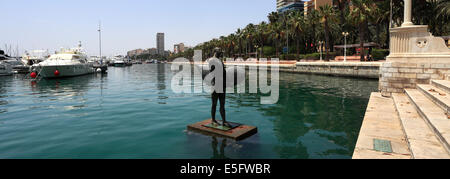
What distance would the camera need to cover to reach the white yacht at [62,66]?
36156mm

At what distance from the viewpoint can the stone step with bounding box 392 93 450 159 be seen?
436cm

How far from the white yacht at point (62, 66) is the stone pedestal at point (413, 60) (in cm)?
3869

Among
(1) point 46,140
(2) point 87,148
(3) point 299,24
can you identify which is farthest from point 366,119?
(3) point 299,24

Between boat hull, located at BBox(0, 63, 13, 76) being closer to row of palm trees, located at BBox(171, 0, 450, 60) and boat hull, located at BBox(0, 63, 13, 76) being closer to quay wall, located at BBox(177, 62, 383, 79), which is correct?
row of palm trees, located at BBox(171, 0, 450, 60)

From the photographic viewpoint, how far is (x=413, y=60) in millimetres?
11719

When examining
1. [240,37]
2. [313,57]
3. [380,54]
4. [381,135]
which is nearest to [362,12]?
[380,54]

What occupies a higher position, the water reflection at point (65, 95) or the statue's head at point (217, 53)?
the statue's head at point (217, 53)

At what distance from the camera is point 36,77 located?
37.0m

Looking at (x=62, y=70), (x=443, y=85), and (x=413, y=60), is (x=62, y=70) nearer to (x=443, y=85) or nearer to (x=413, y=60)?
(x=413, y=60)

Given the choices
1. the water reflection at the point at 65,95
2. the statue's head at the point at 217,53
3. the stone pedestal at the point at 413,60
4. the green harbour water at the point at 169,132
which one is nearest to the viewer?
the green harbour water at the point at 169,132

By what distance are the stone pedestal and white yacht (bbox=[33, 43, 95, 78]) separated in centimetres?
3869

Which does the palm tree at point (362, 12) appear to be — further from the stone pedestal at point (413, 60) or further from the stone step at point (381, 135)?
the stone step at point (381, 135)

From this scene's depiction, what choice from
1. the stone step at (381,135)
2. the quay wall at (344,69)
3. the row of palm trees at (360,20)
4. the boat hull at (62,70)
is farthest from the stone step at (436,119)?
the boat hull at (62,70)

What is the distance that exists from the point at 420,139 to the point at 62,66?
138 ft
